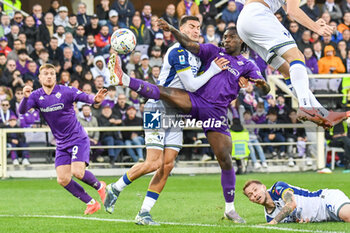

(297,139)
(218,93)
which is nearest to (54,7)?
(297,139)

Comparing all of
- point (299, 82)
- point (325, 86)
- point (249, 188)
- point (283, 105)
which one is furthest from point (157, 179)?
point (325, 86)

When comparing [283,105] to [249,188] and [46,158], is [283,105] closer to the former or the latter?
[46,158]

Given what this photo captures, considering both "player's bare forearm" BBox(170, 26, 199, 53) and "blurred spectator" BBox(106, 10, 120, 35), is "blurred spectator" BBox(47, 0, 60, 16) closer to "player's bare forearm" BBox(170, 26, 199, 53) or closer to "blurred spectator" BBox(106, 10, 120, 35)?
"blurred spectator" BBox(106, 10, 120, 35)

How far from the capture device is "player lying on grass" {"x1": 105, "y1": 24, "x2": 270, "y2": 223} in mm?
8688

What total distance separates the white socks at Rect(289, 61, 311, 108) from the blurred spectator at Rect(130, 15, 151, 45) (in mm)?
13583

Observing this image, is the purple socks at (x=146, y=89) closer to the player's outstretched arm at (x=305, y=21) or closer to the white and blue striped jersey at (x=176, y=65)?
the white and blue striped jersey at (x=176, y=65)

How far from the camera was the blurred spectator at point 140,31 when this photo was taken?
20.6 metres

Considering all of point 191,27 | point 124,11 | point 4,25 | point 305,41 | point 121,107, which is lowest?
point 121,107

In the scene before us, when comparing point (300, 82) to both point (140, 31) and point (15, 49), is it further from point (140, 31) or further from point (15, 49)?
point (140, 31)

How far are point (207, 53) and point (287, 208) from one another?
2.25m

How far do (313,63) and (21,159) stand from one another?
29.8 feet

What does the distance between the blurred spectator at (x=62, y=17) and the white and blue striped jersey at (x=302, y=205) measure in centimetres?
1323

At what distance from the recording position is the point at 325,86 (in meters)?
20.8

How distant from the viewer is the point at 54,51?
1978 cm
